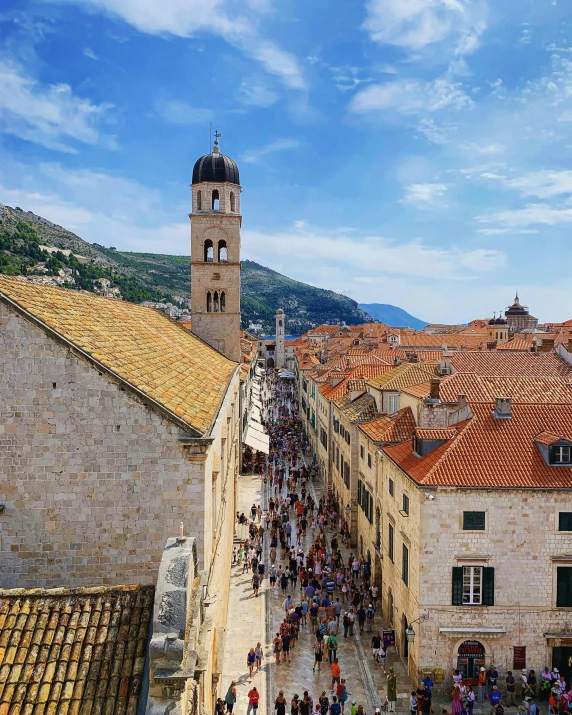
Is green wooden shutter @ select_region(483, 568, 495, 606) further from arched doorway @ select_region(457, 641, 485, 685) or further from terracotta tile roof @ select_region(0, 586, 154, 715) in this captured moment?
terracotta tile roof @ select_region(0, 586, 154, 715)

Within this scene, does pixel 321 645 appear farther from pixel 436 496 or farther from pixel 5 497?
pixel 5 497

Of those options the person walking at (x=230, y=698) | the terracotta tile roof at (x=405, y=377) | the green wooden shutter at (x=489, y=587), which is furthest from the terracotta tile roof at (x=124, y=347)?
the terracotta tile roof at (x=405, y=377)

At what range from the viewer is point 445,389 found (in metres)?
25.3

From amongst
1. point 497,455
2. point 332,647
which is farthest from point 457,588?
point 332,647

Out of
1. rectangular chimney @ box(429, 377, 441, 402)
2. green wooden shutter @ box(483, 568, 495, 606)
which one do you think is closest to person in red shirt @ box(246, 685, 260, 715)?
green wooden shutter @ box(483, 568, 495, 606)

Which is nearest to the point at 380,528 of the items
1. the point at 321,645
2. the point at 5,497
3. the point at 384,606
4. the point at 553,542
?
the point at 384,606

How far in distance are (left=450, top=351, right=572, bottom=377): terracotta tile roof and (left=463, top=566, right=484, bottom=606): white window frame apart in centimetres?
1718

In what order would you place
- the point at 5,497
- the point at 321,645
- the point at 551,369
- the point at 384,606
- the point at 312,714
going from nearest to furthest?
the point at 5,497 < the point at 312,714 < the point at 321,645 < the point at 384,606 < the point at 551,369

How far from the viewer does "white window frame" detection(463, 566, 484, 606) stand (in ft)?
62.5

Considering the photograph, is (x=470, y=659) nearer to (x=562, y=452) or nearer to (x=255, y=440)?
(x=562, y=452)

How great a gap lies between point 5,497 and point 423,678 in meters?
14.1

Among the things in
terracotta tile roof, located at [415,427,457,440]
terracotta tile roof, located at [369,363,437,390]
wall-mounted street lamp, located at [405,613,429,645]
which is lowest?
wall-mounted street lamp, located at [405,613,429,645]

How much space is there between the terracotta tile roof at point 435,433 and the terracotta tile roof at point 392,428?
3.77m

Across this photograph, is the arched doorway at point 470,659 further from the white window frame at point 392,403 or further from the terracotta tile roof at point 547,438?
the white window frame at point 392,403
